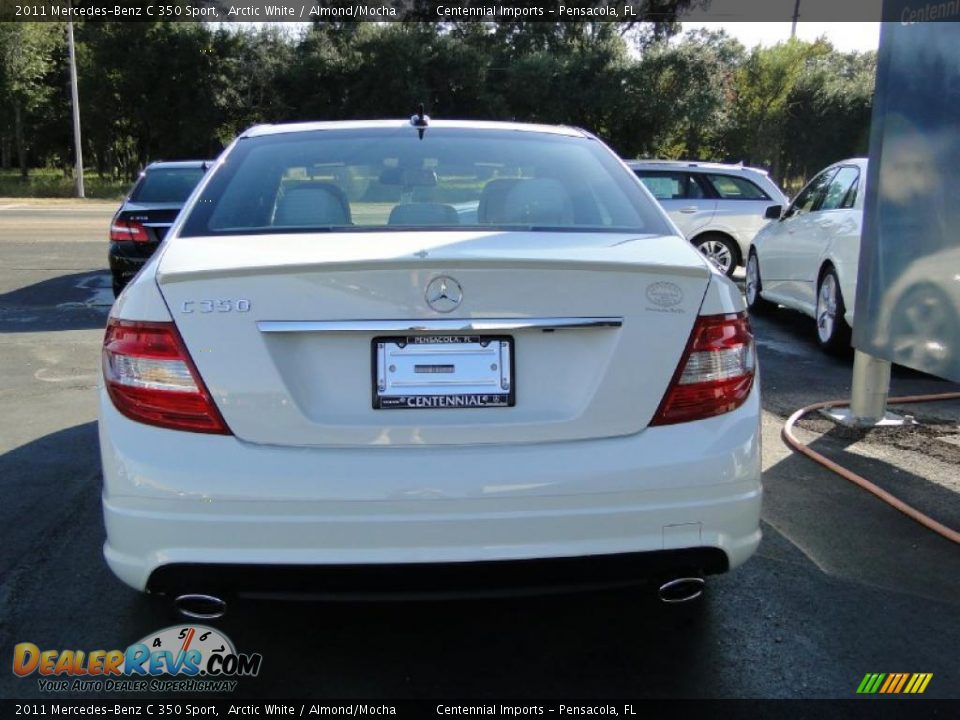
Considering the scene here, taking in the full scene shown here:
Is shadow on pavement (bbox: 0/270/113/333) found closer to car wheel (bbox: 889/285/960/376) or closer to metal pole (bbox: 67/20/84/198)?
car wheel (bbox: 889/285/960/376)

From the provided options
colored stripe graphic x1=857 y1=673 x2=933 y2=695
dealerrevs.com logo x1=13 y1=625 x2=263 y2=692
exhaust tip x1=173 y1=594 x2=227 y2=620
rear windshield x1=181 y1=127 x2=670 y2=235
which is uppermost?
rear windshield x1=181 y1=127 x2=670 y2=235

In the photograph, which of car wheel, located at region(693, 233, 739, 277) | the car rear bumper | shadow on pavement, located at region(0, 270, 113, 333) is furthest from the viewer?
car wheel, located at region(693, 233, 739, 277)

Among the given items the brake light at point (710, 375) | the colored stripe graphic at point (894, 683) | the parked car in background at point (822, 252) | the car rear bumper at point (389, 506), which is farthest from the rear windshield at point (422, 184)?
the parked car in background at point (822, 252)

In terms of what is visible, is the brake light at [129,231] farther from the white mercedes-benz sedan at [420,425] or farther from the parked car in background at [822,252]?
the white mercedes-benz sedan at [420,425]

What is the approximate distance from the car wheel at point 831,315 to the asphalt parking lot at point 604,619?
2725mm

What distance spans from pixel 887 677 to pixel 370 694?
1.55 m

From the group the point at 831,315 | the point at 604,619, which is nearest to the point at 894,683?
the point at 604,619

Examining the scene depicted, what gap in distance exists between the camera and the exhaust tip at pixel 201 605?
2.49 m

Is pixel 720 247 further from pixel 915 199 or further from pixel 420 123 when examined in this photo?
pixel 420 123

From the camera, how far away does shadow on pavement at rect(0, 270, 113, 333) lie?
A: 873cm

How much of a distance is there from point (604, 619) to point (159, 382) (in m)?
1.68

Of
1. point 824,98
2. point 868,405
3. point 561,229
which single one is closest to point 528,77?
point 824,98

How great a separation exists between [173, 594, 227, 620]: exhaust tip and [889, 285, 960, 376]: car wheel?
3.56 meters

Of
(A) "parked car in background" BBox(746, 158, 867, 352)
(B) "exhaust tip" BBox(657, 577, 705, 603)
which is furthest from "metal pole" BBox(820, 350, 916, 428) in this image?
(B) "exhaust tip" BBox(657, 577, 705, 603)
